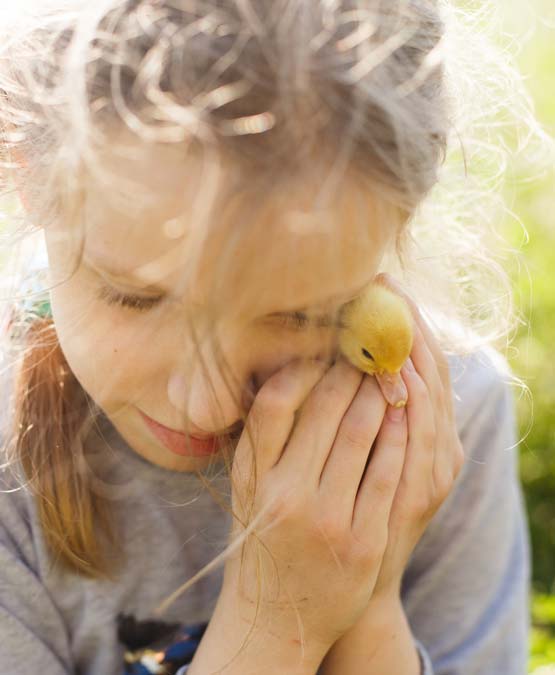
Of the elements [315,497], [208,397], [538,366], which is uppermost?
[208,397]

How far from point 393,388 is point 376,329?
0.19m

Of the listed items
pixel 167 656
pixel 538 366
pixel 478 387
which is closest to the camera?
pixel 167 656

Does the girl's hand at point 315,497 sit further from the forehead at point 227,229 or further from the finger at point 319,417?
the forehead at point 227,229

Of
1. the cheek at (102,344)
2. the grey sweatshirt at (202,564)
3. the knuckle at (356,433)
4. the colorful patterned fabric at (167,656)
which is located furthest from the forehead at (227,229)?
the colorful patterned fabric at (167,656)

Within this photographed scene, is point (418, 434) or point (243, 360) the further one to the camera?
point (418, 434)

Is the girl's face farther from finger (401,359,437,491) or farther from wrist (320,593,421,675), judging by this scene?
wrist (320,593,421,675)

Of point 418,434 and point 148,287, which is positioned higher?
point 148,287

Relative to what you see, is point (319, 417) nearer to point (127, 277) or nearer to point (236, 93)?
point (127, 277)

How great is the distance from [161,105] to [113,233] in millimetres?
212

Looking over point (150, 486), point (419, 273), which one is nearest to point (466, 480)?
point (419, 273)

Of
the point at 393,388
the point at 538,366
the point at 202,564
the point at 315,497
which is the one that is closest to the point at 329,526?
the point at 315,497

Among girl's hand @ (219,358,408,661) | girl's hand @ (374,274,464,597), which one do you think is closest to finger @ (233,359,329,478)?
girl's hand @ (219,358,408,661)

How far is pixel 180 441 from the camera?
1.77 m

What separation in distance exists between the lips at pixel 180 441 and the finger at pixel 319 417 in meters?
0.14
